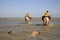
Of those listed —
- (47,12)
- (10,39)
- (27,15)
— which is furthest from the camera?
(27,15)

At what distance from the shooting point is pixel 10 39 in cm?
1233

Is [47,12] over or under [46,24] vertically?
over

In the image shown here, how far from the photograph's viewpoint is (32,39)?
41.3ft

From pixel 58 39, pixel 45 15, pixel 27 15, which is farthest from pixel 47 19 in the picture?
pixel 58 39

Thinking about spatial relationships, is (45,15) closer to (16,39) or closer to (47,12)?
(47,12)

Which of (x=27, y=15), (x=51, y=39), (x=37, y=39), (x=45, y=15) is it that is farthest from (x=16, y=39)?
(x=27, y=15)

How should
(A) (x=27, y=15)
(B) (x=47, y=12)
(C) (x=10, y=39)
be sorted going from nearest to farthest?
1. (C) (x=10, y=39)
2. (B) (x=47, y=12)
3. (A) (x=27, y=15)

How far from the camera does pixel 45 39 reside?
41.3ft

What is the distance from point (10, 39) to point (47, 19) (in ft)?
41.8

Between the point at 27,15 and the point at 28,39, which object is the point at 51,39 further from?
the point at 27,15

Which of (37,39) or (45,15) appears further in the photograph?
(45,15)

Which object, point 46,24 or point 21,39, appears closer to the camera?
point 21,39

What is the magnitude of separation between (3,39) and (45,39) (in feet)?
9.25

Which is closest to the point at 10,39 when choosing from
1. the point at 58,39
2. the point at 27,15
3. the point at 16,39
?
the point at 16,39
